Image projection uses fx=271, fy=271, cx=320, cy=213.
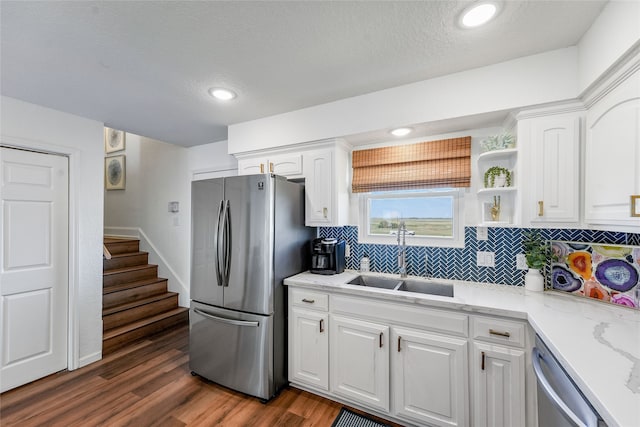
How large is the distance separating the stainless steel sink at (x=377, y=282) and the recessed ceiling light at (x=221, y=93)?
179cm

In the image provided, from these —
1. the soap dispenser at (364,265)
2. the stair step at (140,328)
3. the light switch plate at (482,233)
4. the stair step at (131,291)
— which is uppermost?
the light switch plate at (482,233)

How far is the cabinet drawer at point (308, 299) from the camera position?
209 cm

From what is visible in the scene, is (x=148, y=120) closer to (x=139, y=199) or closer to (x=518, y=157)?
(x=139, y=199)

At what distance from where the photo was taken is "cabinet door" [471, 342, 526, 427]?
1.50m

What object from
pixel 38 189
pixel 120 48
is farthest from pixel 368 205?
pixel 38 189

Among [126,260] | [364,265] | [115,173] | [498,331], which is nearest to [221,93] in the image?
[364,265]

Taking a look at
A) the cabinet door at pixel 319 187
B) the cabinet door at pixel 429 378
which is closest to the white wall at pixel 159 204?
the cabinet door at pixel 319 187

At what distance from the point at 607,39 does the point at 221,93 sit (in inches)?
91.2

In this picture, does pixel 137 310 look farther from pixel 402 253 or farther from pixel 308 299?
pixel 402 253

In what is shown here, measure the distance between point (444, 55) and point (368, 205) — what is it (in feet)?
4.41

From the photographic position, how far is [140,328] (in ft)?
10.3

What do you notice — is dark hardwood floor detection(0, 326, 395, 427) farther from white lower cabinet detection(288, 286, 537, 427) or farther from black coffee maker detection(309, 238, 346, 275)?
black coffee maker detection(309, 238, 346, 275)

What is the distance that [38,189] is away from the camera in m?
2.36

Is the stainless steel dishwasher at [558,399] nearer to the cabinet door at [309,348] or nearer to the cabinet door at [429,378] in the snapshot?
the cabinet door at [429,378]
